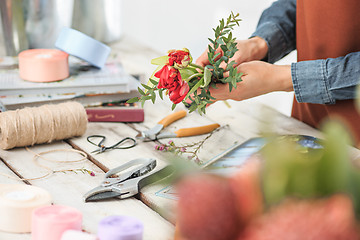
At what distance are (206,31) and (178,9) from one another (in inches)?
7.2

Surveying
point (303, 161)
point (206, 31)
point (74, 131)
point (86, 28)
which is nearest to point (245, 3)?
point (206, 31)

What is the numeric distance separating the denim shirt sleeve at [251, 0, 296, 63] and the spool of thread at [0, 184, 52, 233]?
71 cm

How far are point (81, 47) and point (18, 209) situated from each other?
28.0 inches

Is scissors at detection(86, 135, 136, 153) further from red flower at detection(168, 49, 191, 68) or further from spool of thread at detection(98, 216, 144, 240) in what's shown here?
spool of thread at detection(98, 216, 144, 240)

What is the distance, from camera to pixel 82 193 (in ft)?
2.55

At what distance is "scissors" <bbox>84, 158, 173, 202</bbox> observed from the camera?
2.47ft

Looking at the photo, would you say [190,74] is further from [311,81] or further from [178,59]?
[311,81]

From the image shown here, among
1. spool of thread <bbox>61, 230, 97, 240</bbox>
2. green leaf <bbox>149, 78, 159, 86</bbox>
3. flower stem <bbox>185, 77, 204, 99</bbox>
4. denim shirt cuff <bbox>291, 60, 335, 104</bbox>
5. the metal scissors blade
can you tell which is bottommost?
the metal scissors blade

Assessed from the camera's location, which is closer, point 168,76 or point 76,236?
point 76,236

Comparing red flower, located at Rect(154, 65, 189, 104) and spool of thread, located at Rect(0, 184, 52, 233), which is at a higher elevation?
red flower, located at Rect(154, 65, 189, 104)

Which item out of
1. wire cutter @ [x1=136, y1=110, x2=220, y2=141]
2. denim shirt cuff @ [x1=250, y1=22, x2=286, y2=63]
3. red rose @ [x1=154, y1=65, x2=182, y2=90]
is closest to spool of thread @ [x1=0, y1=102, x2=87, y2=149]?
wire cutter @ [x1=136, y1=110, x2=220, y2=141]

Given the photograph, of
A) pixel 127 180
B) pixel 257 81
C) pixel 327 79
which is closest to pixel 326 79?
pixel 327 79

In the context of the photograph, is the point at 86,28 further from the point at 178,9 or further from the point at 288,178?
the point at 288,178

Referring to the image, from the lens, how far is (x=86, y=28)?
1705 millimetres
